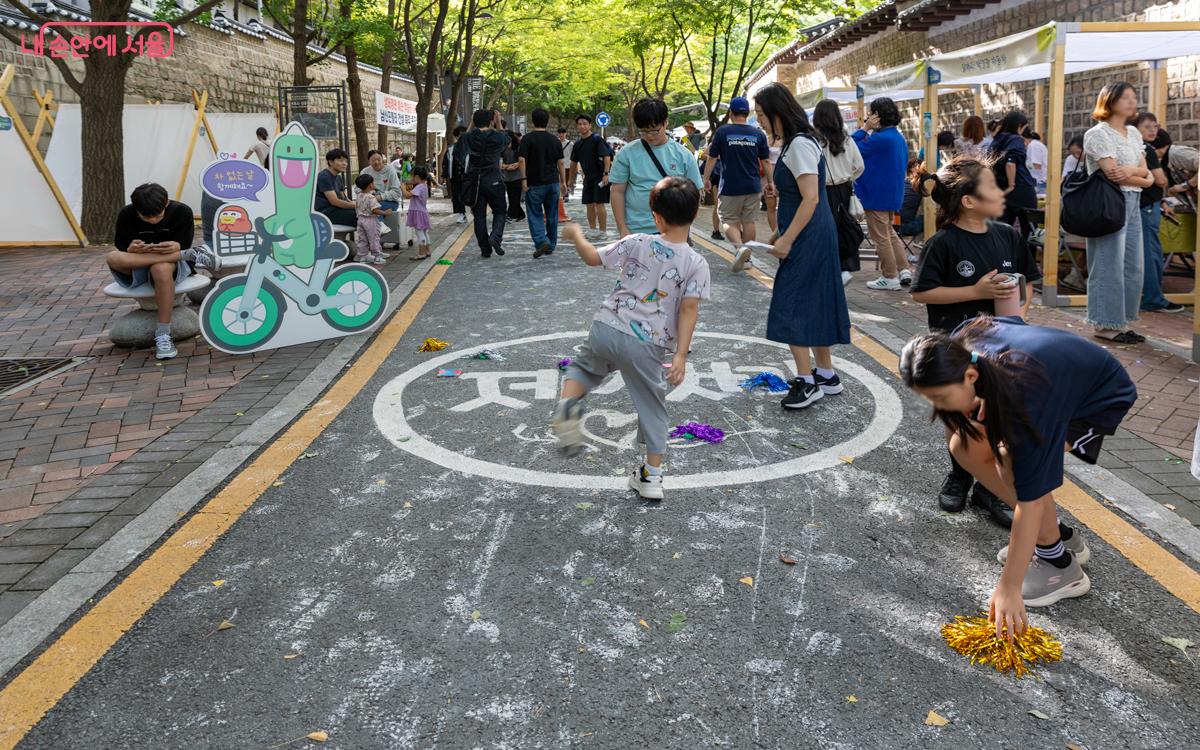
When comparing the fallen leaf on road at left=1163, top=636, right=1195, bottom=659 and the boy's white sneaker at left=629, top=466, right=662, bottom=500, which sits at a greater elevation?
the boy's white sneaker at left=629, top=466, right=662, bottom=500

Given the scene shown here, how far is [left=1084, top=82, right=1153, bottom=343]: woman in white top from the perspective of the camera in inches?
261

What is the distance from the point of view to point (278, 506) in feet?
13.4

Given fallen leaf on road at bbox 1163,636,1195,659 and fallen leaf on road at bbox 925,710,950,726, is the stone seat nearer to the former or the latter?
fallen leaf on road at bbox 925,710,950,726

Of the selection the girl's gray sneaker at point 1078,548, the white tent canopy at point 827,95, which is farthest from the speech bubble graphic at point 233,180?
the white tent canopy at point 827,95

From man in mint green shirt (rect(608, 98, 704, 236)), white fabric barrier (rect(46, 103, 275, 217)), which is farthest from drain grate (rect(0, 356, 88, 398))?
white fabric barrier (rect(46, 103, 275, 217))

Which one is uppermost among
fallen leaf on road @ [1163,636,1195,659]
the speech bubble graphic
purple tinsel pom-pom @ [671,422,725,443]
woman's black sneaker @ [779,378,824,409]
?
the speech bubble graphic

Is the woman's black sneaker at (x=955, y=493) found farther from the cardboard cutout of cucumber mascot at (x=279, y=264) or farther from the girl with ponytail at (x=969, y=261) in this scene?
the cardboard cutout of cucumber mascot at (x=279, y=264)

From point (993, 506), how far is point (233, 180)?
543 centimetres

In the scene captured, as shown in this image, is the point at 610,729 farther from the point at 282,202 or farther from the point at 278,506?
the point at 282,202

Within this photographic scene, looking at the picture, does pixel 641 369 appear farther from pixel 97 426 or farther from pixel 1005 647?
pixel 97 426

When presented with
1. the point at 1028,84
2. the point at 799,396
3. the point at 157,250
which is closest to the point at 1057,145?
the point at 799,396

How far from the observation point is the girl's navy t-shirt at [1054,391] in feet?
8.64

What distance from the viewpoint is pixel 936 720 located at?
2529mm

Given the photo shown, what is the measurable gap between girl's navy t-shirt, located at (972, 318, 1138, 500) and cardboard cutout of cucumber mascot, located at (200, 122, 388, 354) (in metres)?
5.37
